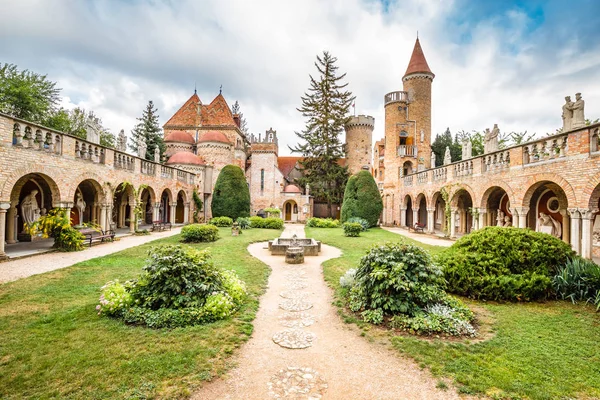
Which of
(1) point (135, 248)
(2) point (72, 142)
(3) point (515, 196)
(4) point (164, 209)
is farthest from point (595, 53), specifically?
(4) point (164, 209)

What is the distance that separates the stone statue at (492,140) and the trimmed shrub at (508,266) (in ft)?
36.0

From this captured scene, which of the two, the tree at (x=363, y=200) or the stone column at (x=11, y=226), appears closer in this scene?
the stone column at (x=11, y=226)

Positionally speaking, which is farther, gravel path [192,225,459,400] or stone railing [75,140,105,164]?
stone railing [75,140,105,164]

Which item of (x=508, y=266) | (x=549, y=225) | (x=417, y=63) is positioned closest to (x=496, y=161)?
(x=549, y=225)

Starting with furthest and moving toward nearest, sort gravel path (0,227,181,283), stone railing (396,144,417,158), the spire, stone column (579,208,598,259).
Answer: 1. stone railing (396,144,417,158)
2. the spire
3. stone column (579,208,598,259)
4. gravel path (0,227,181,283)

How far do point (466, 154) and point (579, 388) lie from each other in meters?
17.8

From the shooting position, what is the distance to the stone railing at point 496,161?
13.6m

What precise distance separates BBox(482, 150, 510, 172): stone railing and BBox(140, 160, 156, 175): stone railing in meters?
21.9

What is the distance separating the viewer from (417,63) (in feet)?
92.1

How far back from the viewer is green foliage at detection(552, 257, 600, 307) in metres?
6.10

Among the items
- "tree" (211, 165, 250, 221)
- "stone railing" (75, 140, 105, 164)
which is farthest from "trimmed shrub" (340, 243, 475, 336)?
"tree" (211, 165, 250, 221)

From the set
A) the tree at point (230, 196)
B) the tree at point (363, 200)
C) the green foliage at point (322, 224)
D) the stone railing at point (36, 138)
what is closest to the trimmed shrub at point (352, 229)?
the tree at point (363, 200)

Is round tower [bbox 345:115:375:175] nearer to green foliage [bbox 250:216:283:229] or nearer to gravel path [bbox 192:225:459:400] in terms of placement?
green foliage [bbox 250:216:283:229]

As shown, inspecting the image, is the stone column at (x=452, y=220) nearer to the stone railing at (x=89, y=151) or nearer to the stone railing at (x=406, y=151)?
the stone railing at (x=406, y=151)
